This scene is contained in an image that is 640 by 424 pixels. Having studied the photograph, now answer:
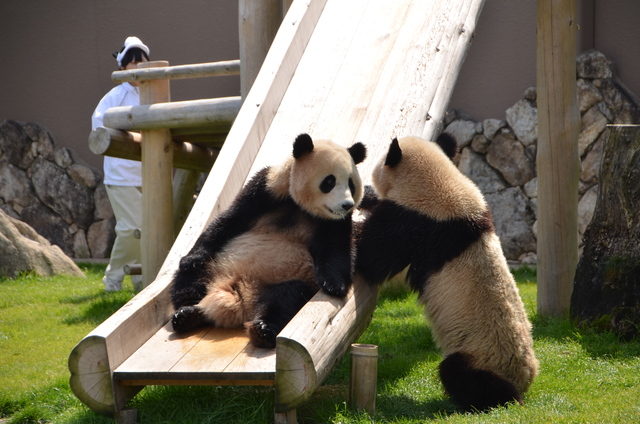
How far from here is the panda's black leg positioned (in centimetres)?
307

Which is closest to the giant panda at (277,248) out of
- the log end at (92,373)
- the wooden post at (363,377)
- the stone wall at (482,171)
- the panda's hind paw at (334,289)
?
the panda's hind paw at (334,289)

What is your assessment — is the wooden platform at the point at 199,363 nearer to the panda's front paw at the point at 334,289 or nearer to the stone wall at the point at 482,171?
the panda's front paw at the point at 334,289

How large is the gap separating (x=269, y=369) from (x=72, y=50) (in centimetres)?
845

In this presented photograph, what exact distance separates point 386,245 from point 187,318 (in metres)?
1.03

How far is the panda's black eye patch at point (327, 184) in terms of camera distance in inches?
132

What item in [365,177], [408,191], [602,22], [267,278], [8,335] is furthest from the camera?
[602,22]

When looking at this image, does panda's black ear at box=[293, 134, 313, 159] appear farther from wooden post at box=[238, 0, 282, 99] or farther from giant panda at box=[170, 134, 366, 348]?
wooden post at box=[238, 0, 282, 99]

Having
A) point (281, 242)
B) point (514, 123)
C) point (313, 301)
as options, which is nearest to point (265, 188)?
point (281, 242)

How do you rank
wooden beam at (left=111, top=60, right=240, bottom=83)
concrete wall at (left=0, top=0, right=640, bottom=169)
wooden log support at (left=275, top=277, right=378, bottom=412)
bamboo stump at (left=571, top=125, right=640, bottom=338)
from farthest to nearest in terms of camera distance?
concrete wall at (left=0, top=0, right=640, bottom=169) < wooden beam at (left=111, top=60, right=240, bottom=83) < bamboo stump at (left=571, top=125, right=640, bottom=338) < wooden log support at (left=275, top=277, right=378, bottom=412)

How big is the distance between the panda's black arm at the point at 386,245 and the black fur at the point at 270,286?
105 millimetres

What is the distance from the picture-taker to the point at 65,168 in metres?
9.96

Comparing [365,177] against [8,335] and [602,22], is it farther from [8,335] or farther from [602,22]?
[602,22]

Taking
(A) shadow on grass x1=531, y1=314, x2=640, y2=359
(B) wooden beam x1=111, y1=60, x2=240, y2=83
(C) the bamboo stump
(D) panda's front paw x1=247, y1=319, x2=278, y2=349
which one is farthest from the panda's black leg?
(B) wooden beam x1=111, y1=60, x2=240, y2=83

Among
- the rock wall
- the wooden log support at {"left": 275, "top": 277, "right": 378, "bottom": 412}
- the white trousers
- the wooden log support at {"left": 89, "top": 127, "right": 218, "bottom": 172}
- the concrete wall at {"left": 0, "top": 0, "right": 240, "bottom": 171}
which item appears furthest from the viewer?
the concrete wall at {"left": 0, "top": 0, "right": 240, "bottom": 171}
